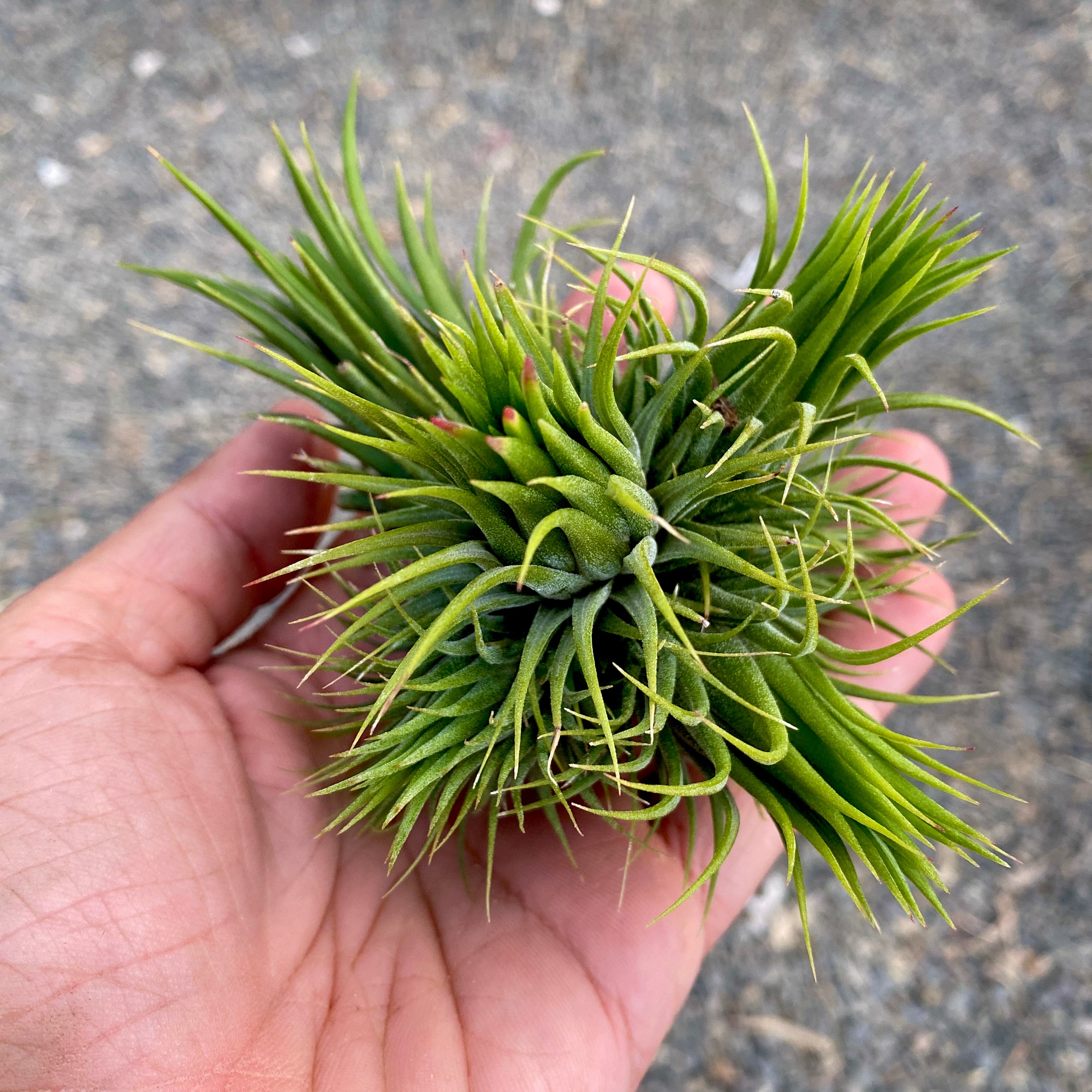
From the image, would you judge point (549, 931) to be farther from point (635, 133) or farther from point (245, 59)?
point (245, 59)

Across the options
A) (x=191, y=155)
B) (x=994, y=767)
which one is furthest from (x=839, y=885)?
(x=191, y=155)

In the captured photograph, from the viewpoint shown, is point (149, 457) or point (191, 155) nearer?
point (149, 457)

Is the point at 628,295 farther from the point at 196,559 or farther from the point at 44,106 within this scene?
the point at 44,106

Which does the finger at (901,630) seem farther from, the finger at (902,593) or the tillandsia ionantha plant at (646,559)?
the tillandsia ionantha plant at (646,559)

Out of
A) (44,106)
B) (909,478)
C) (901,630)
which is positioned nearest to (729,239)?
(909,478)

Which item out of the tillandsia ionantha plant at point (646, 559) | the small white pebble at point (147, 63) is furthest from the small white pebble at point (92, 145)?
the tillandsia ionantha plant at point (646, 559)

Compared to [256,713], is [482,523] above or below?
above

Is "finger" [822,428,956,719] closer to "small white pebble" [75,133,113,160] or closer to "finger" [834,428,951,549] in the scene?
"finger" [834,428,951,549]
